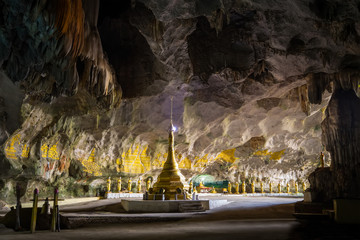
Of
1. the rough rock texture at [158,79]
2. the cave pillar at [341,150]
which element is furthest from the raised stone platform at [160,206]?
the cave pillar at [341,150]

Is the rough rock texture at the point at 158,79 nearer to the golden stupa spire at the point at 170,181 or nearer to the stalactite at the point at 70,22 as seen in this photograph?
the stalactite at the point at 70,22

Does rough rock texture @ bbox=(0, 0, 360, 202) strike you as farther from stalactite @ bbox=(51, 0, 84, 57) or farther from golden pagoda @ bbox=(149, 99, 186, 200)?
golden pagoda @ bbox=(149, 99, 186, 200)

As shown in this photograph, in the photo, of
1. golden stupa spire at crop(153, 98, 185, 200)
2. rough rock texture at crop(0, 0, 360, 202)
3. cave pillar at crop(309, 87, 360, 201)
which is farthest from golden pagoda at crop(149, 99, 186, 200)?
cave pillar at crop(309, 87, 360, 201)

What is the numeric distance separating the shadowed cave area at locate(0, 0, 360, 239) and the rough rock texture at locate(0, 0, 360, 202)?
0.18 feet

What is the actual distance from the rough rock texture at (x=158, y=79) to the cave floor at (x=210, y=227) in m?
3.06

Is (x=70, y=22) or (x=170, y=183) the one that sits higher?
(x=70, y=22)

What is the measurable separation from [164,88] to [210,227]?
9490 millimetres

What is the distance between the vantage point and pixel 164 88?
15.8m

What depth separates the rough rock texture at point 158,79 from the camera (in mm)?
8086

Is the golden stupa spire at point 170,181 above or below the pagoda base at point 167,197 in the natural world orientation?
above

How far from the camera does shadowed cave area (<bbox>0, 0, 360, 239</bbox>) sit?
816cm

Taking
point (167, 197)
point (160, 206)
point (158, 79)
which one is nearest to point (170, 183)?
point (167, 197)

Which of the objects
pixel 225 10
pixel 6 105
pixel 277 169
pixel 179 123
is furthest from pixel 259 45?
pixel 277 169

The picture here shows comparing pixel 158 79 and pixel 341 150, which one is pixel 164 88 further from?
pixel 341 150
